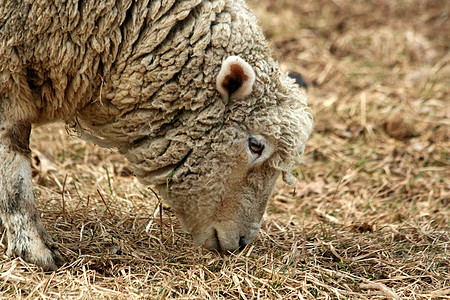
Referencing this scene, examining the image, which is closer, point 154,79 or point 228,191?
point 154,79

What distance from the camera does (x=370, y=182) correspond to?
20.7 ft

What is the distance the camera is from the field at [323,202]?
3.74 metres

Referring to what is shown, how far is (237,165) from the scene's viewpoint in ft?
12.7

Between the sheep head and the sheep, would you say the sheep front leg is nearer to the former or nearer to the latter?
the sheep

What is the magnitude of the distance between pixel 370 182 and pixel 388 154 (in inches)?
27.3

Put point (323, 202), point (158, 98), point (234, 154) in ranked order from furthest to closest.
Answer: point (323, 202), point (234, 154), point (158, 98)

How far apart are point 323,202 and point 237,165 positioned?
2.22m

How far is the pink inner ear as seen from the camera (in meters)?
3.61

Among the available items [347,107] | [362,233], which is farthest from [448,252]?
[347,107]

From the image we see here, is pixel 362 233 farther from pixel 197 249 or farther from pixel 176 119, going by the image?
pixel 176 119

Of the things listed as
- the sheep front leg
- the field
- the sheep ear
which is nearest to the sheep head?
the sheep ear

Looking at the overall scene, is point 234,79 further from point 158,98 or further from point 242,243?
point 242,243

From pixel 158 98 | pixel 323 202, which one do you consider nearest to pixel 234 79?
pixel 158 98

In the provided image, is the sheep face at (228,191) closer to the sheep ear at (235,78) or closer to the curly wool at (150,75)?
the curly wool at (150,75)
